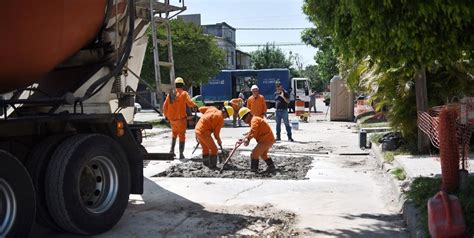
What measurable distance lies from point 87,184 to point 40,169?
64cm

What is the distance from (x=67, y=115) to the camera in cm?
560

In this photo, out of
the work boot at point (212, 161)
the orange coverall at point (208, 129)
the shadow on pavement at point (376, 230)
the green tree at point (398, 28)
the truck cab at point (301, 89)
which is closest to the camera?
the green tree at point (398, 28)

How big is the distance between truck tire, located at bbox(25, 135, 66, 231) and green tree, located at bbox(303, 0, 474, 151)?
2.79 metres

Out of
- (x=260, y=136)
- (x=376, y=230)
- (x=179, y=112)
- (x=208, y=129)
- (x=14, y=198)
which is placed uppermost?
(x=179, y=112)

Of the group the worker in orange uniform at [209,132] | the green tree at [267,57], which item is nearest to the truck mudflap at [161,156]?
the worker in orange uniform at [209,132]

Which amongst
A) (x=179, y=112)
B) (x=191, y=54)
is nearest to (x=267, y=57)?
(x=191, y=54)

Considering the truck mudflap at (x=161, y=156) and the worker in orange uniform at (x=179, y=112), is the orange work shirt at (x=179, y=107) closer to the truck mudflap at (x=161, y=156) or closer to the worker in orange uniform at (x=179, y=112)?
the worker in orange uniform at (x=179, y=112)

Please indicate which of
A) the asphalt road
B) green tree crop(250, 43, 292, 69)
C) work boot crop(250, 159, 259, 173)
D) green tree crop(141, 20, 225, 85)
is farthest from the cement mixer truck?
green tree crop(250, 43, 292, 69)

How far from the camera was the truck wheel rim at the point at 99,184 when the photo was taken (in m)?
5.89

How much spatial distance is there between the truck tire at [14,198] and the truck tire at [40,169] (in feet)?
1.19

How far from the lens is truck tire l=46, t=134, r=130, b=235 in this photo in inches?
212

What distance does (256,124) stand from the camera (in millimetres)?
9469

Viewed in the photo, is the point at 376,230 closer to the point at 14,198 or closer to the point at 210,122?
the point at 14,198

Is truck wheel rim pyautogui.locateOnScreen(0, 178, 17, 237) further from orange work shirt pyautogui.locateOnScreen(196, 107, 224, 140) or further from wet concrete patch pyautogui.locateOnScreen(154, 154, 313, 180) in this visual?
orange work shirt pyautogui.locateOnScreen(196, 107, 224, 140)
